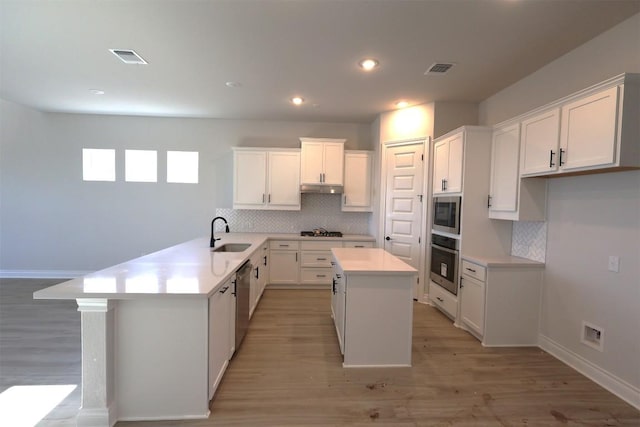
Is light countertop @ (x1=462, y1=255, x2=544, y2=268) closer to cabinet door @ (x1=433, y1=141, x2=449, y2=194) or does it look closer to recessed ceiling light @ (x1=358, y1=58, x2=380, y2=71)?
cabinet door @ (x1=433, y1=141, x2=449, y2=194)

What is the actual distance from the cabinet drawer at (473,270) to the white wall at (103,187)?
9.29 feet

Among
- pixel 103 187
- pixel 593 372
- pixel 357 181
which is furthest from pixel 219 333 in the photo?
pixel 103 187

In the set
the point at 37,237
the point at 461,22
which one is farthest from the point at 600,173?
Result: the point at 37,237

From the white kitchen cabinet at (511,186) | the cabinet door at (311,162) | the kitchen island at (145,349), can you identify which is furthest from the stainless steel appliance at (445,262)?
the kitchen island at (145,349)

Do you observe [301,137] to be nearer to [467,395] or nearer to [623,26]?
[623,26]

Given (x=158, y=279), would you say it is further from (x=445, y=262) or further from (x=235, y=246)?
(x=445, y=262)

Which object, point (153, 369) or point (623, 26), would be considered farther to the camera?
point (623, 26)

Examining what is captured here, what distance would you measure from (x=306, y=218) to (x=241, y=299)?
273cm

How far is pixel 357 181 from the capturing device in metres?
5.05

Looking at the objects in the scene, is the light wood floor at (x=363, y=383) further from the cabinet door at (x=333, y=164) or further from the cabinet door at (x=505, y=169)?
the cabinet door at (x=333, y=164)

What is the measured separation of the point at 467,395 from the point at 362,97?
11.2ft

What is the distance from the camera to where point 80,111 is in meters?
4.93

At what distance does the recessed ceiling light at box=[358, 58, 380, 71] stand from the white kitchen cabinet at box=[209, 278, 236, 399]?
242cm

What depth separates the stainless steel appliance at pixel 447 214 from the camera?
3420 mm
